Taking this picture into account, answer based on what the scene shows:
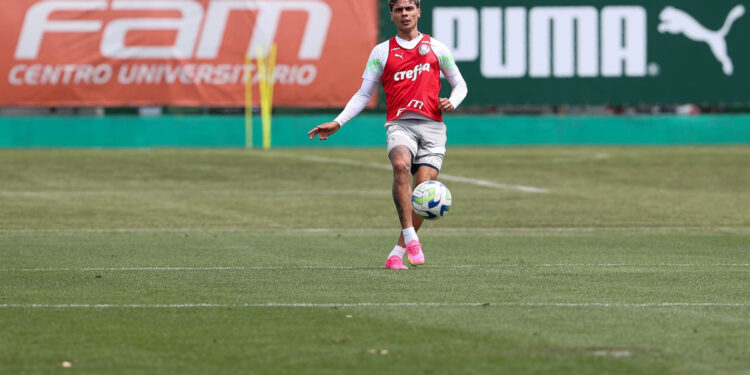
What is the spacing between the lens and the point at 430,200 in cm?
1038

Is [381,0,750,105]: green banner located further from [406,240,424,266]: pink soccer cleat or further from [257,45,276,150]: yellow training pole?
[406,240,424,266]: pink soccer cleat

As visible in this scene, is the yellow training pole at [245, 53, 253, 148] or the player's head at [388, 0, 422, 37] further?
the yellow training pole at [245, 53, 253, 148]

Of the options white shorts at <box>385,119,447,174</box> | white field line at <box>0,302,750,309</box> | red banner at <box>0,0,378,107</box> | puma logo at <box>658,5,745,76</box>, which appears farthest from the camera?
puma logo at <box>658,5,745,76</box>

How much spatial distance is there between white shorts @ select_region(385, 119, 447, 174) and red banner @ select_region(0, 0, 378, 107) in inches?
900

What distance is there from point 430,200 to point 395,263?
55 cm

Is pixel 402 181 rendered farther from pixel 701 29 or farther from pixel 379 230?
pixel 701 29

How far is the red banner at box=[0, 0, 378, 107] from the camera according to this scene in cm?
3319

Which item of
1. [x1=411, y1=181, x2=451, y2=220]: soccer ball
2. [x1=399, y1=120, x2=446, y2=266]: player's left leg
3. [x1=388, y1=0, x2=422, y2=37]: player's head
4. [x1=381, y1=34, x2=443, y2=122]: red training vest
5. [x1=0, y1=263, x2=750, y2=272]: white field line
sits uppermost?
[x1=388, y1=0, x2=422, y2=37]: player's head

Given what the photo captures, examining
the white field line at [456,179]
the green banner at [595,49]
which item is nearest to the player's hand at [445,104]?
the white field line at [456,179]

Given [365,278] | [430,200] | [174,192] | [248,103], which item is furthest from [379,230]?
[248,103]

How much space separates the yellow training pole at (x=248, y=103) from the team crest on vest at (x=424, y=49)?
22.6m

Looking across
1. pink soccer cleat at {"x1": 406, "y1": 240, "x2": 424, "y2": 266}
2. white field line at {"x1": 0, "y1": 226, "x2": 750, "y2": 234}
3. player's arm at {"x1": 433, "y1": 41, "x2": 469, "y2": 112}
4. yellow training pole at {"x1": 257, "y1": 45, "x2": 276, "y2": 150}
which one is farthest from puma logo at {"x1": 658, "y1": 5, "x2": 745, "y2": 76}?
pink soccer cleat at {"x1": 406, "y1": 240, "x2": 424, "y2": 266}

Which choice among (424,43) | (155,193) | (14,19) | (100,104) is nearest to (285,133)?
(100,104)

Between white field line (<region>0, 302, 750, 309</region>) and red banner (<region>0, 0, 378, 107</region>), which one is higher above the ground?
red banner (<region>0, 0, 378, 107</region>)
